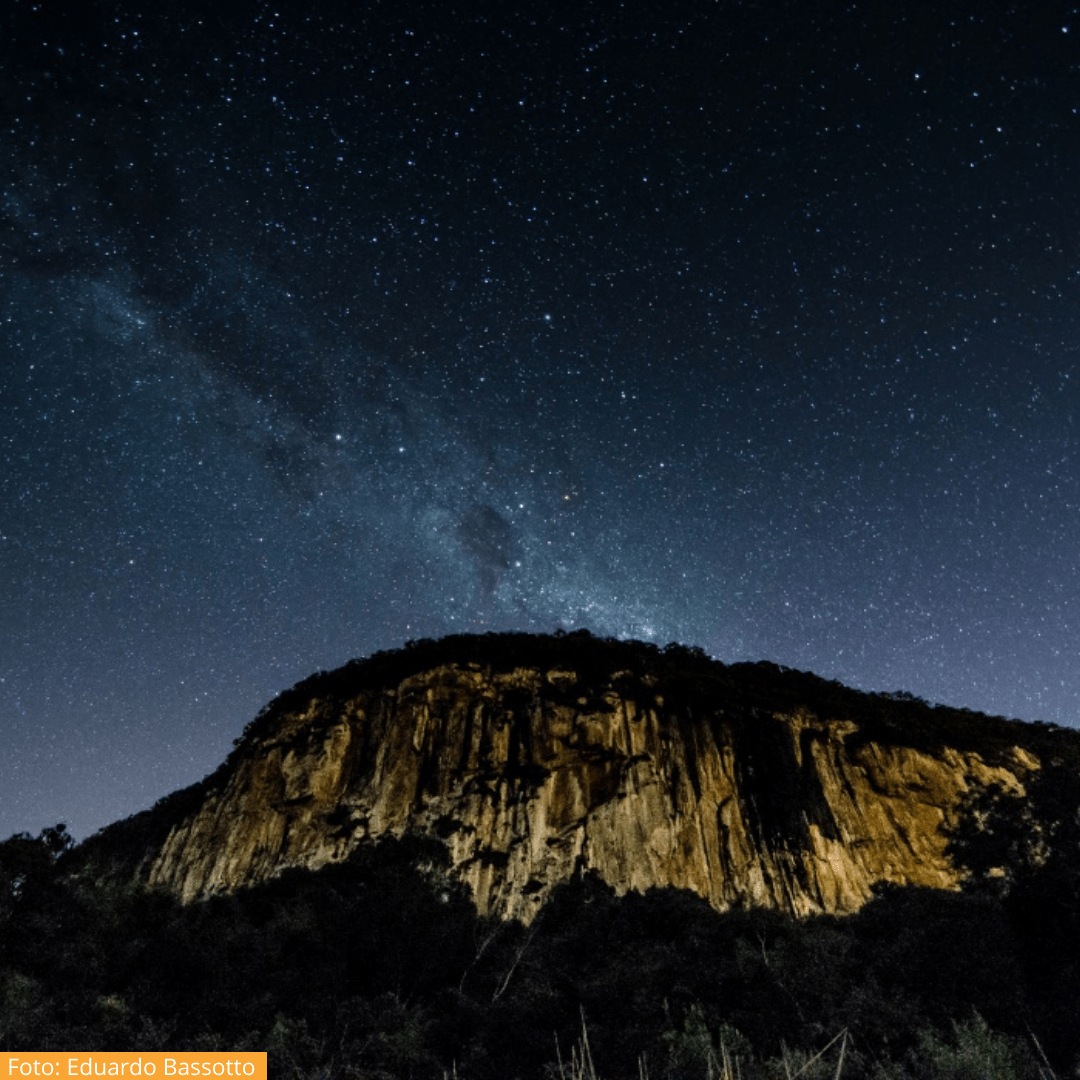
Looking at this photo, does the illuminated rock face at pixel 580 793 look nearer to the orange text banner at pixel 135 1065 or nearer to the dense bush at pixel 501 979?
the dense bush at pixel 501 979

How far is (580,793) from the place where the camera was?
3441 cm

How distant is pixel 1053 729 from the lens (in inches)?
1722

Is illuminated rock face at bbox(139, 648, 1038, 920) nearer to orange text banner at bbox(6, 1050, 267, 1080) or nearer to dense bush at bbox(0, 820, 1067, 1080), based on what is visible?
dense bush at bbox(0, 820, 1067, 1080)

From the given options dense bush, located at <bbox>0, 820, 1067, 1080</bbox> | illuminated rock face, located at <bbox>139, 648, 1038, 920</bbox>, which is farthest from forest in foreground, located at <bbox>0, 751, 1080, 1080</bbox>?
illuminated rock face, located at <bbox>139, 648, 1038, 920</bbox>

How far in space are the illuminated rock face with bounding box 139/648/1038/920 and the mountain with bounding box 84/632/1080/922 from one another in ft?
0.31

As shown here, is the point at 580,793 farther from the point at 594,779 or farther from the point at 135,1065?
the point at 135,1065

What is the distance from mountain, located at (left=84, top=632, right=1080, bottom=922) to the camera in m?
32.1

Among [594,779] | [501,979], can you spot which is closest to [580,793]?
[594,779]

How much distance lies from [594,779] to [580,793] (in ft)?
3.28

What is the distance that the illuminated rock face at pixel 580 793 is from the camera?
31922mm

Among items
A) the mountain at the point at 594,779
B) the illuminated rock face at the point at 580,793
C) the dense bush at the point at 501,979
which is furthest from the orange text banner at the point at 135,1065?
the mountain at the point at 594,779

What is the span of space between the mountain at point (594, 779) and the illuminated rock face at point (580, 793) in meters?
0.09

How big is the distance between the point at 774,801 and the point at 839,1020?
1488cm

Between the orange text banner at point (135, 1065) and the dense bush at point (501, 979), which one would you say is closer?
the orange text banner at point (135, 1065)
